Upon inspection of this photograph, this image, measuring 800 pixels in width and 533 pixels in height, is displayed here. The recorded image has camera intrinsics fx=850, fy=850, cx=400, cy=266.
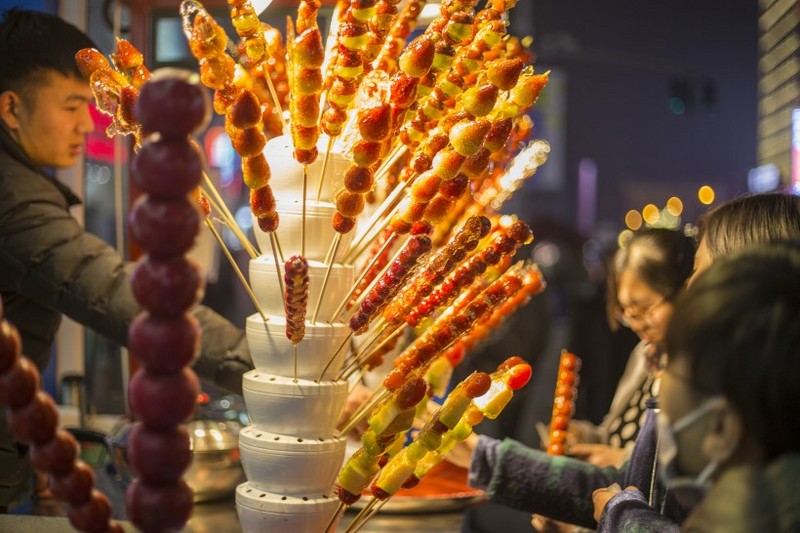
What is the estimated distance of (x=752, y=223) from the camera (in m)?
1.52

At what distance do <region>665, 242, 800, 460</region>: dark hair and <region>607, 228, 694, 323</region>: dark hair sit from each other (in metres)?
1.75

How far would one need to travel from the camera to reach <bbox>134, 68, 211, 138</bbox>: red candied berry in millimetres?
773

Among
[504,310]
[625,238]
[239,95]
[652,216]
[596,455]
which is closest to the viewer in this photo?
[239,95]

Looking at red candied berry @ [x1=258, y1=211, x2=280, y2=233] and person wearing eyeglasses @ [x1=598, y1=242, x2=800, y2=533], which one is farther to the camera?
red candied berry @ [x1=258, y1=211, x2=280, y2=233]

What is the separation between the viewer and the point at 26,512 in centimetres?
204

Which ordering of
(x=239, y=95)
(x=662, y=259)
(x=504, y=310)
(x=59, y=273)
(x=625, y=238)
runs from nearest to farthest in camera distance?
(x=239, y=95)
(x=504, y=310)
(x=59, y=273)
(x=662, y=259)
(x=625, y=238)

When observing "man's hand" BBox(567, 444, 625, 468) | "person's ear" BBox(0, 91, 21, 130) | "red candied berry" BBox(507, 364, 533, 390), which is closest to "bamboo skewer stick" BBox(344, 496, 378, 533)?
"red candied berry" BBox(507, 364, 533, 390)

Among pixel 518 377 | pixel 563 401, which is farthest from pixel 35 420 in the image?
pixel 563 401

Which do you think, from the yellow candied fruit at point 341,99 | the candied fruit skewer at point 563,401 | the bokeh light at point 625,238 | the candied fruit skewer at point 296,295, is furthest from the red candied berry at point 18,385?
the bokeh light at point 625,238

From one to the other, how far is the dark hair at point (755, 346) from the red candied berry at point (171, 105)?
53 cm

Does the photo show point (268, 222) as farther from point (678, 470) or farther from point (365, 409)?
point (678, 470)

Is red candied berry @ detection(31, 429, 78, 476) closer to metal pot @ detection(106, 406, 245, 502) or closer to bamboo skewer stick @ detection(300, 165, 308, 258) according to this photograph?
bamboo skewer stick @ detection(300, 165, 308, 258)

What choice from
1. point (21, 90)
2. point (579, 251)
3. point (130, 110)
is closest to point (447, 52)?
point (130, 110)

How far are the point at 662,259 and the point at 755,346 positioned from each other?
6.07ft
